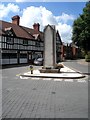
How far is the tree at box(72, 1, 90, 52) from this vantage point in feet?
162

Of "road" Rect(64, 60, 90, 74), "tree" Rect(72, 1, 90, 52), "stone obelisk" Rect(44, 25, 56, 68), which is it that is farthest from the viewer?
"tree" Rect(72, 1, 90, 52)

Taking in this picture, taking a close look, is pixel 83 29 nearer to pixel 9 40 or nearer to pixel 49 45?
pixel 9 40

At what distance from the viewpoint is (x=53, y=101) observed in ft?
31.3

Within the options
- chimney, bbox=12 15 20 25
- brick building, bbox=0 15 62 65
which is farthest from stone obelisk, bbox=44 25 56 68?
chimney, bbox=12 15 20 25

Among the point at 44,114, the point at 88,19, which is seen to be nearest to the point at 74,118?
the point at 44,114

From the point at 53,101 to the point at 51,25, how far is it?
16.6 m

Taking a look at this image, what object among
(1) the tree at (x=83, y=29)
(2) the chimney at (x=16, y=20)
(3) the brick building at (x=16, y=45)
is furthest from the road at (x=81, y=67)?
(2) the chimney at (x=16, y=20)

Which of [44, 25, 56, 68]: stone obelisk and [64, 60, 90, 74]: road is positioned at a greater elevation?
[44, 25, 56, 68]: stone obelisk

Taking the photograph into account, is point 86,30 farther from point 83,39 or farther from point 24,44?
point 24,44

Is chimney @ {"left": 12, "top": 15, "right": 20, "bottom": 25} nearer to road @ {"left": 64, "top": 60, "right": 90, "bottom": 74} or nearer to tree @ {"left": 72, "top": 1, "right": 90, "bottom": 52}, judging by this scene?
tree @ {"left": 72, "top": 1, "right": 90, "bottom": 52}

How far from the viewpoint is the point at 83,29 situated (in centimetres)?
5103

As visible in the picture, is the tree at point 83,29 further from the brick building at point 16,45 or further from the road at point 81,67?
the brick building at point 16,45

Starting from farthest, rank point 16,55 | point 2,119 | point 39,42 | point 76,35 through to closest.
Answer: point 39,42 → point 76,35 → point 16,55 → point 2,119

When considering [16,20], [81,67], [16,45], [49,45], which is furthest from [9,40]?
[49,45]
